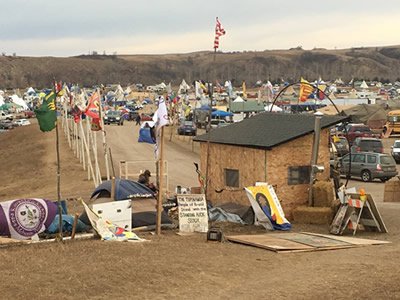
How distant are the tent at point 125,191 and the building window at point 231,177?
2.45 m

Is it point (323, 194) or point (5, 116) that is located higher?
point (323, 194)

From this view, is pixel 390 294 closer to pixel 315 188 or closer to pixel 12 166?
pixel 315 188

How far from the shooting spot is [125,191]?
21406 mm

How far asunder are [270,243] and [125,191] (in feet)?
22.4

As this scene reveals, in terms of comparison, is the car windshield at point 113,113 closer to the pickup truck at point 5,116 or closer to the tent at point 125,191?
the pickup truck at point 5,116

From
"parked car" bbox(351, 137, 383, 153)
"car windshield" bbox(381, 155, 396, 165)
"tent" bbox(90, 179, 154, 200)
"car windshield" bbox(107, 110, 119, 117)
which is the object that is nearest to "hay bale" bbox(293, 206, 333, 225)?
"tent" bbox(90, 179, 154, 200)

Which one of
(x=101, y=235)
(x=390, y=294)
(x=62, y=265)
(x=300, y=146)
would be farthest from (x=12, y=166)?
(x=390, y=294)

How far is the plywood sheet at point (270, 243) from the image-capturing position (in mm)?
15258

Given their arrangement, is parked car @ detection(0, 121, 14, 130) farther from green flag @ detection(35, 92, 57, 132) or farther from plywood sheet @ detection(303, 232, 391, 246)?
plywood sheet @ detection(303, 232, 391, 246)

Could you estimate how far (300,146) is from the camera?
21281 millimetres

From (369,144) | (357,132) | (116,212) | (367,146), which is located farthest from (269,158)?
(357,132)

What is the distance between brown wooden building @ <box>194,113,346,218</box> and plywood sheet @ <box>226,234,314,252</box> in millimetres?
4086

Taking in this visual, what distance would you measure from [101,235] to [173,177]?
1859 centimetres

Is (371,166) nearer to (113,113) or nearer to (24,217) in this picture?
(24,217)
